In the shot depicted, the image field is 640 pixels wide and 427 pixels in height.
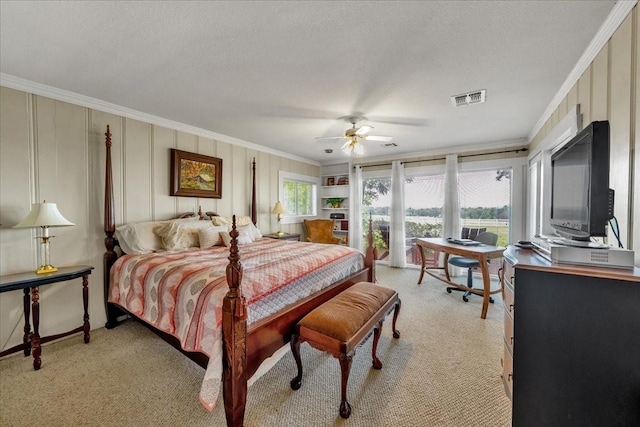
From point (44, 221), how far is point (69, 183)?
0.66 meters

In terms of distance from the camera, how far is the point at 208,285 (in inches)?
69.4

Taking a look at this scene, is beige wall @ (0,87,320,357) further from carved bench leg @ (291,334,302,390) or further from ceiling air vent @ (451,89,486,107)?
ceiling air vent @ (451,89,486,107)

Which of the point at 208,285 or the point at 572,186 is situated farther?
the point at 208,285

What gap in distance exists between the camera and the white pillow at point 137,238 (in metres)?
2.82

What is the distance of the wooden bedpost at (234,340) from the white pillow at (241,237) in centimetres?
189

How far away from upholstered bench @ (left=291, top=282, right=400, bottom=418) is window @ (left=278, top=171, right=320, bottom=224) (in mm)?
3528

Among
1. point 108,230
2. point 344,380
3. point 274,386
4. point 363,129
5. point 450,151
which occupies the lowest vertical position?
point 274,386

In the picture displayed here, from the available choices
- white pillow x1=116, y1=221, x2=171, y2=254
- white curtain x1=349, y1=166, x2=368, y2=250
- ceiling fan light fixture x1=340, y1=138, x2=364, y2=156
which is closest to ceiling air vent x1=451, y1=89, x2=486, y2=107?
ceiling fan light fixture x1=340, y1=138, x2=364, y2=156

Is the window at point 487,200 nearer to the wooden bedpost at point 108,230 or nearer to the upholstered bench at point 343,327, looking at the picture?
the upholstered bench at point 343,327

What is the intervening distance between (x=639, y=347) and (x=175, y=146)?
14.6ft

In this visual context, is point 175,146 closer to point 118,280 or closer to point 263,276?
point 118,280

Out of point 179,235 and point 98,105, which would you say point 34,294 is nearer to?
point 179,235

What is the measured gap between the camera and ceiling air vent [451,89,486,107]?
8.41 ft

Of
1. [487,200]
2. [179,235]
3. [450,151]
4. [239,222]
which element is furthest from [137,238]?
[487,200]
